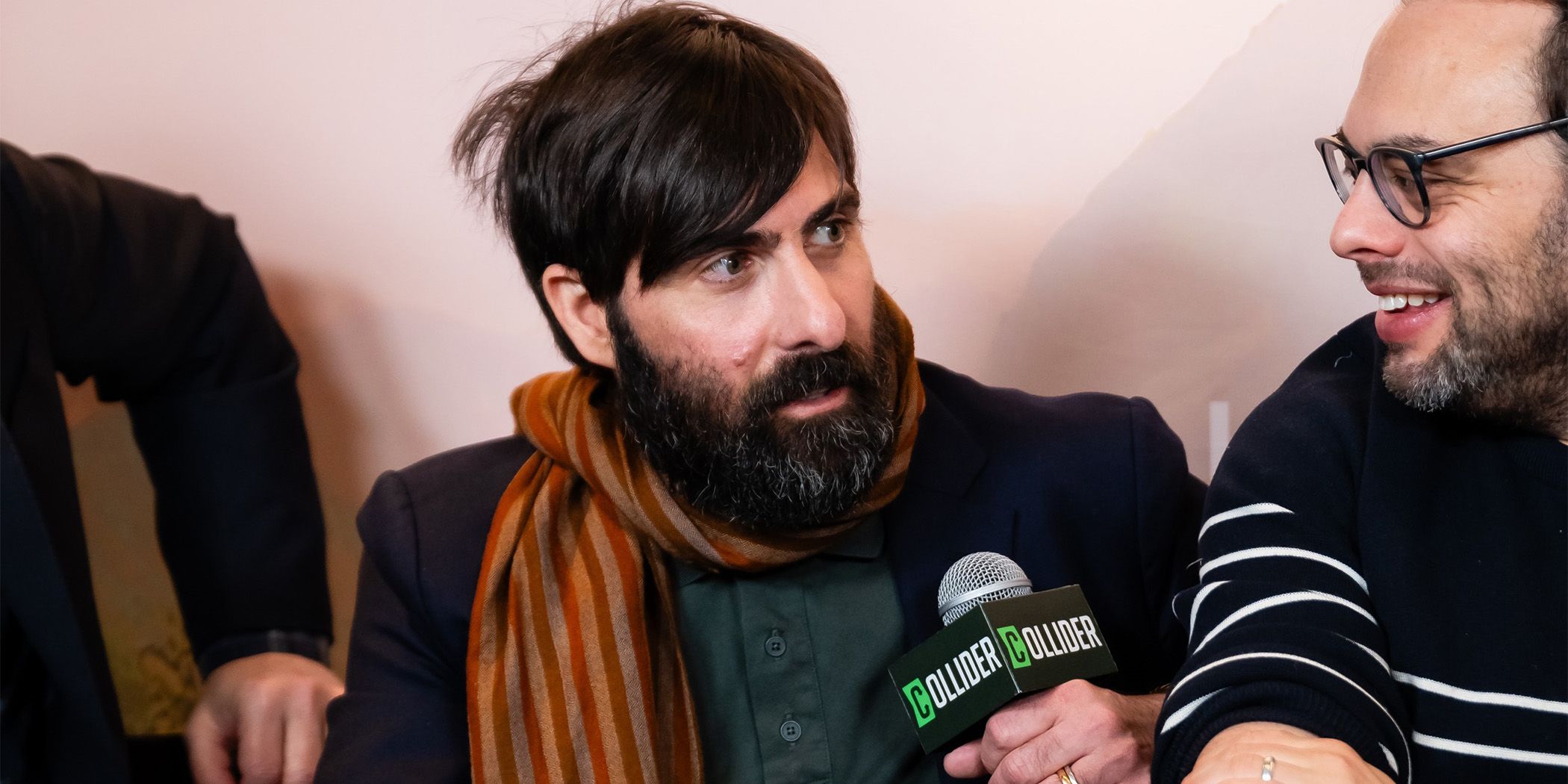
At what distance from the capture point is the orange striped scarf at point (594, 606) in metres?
1.62

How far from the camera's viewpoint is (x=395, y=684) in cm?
172

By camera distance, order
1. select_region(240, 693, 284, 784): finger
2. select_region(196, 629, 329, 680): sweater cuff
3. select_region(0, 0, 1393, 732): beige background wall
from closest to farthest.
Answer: select_region(240, 693, 284, 784): finger → select_region(196, 629, 329, 680): sweater cuff → select_region(0, 0, 1393, 732): beige background wall

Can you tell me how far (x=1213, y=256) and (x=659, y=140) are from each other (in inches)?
42.3

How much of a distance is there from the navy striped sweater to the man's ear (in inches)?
32.8

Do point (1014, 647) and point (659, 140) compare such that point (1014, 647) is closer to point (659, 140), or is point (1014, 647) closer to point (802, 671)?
point (802, 671)

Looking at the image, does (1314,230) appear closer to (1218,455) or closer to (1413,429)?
(1218,455)

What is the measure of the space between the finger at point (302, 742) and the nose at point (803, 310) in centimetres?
92

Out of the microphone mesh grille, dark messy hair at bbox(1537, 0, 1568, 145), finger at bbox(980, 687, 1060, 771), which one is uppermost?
dark messy hair at bbox(1537, 0, 1568, 145)

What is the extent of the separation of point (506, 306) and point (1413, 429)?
1.64 metres

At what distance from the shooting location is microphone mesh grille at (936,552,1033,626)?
1.52 m

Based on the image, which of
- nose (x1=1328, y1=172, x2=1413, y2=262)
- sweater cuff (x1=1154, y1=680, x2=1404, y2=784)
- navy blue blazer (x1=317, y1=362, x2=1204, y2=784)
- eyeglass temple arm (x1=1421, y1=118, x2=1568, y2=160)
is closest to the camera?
sweater cuff (x1=1154, y1=680, x2=1404, y2=784)

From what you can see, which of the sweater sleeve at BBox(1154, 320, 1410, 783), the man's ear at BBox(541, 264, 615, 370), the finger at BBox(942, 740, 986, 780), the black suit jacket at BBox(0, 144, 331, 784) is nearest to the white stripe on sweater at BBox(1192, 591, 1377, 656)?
the sweater sleeve at BBox(1154, 320, 1410, 783)

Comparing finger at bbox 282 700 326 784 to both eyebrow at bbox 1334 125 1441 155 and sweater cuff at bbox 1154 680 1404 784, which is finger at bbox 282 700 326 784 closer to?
sweater cuff at bbox 1154 680 1404 784

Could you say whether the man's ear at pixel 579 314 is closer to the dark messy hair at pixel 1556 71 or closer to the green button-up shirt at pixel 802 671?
the green button-up shirt at pixel 802 671
